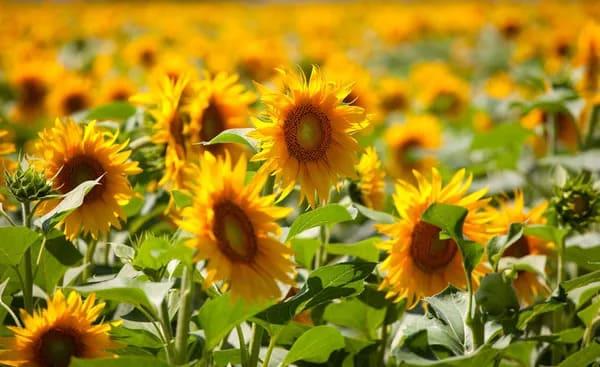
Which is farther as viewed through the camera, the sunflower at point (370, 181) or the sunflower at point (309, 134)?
the sunflower at point (370, 181)

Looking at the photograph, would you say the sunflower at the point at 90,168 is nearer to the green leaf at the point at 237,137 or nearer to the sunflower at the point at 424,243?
the green leaf at the point at 237,137

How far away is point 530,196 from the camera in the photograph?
2666 millimetres

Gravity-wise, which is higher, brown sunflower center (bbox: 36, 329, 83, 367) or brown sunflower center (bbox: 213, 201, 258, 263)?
brown sunflower center (bbox: 213, 201, 258, 263)

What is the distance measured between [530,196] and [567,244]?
0.88 m

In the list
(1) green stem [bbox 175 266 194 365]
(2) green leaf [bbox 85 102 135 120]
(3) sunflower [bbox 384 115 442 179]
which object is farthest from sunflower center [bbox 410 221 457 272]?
(3) sunflower [bbox 384 115 442 179]

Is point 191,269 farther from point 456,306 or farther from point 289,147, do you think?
point 456,306

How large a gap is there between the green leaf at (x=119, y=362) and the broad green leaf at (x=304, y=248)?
465mm

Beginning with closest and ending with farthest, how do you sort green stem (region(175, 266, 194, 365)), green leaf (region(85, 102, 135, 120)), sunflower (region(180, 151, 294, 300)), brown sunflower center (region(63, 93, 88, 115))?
sunflower (region(180, 151, 294, 300))
green stem (region(175, 266, 194, 365))
green leaf (region(85, 102, 135, 120))
brown sunflower center (region(63, 93, 88, 115))

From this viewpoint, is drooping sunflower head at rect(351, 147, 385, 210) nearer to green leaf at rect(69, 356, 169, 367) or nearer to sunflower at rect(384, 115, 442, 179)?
green leaf at rect(69, 356, 169, 367)

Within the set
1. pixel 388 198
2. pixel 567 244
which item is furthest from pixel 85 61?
pixel 567 244

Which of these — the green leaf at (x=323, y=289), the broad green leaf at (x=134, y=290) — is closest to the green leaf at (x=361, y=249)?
the green leaf at (x=323, y=289)

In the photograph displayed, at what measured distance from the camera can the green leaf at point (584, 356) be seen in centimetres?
137

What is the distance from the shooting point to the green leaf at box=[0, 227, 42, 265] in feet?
4.36

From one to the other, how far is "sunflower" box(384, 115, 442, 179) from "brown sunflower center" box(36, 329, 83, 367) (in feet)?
6.25
